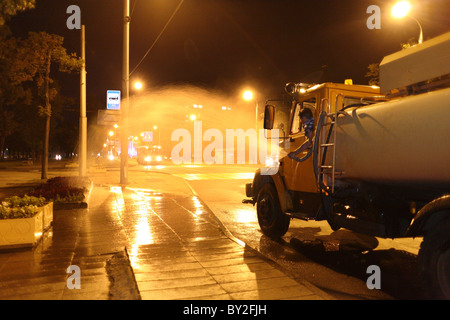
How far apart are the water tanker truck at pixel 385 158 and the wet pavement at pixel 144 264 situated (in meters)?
1.30

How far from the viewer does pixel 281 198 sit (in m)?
7.38

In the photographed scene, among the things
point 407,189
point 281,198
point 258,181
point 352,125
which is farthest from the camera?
point 258,181

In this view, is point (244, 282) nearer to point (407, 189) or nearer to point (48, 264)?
point (407, 189)

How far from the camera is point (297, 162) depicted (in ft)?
23.1

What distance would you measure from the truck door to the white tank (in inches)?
40.0

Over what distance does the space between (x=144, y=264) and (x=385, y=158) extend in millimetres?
3629

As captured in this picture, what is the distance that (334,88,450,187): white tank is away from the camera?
4.00m

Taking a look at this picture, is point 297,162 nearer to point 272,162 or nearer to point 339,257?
point 272,162

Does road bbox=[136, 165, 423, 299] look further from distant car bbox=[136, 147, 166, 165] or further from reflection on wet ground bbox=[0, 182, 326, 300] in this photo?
distant car bbox=[136, 147, 166, 165]

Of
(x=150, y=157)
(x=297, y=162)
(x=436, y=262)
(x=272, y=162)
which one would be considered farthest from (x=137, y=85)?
(x=436, y=262)

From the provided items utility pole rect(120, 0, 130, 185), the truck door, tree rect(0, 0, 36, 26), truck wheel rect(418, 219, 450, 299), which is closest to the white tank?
truck wheel rect(418, 219, 450, 299)

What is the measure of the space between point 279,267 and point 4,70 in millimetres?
18301

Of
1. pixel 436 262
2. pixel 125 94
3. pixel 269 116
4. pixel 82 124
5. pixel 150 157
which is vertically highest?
pixel 125 94

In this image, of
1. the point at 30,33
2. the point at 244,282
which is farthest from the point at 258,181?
the point at 30,33
